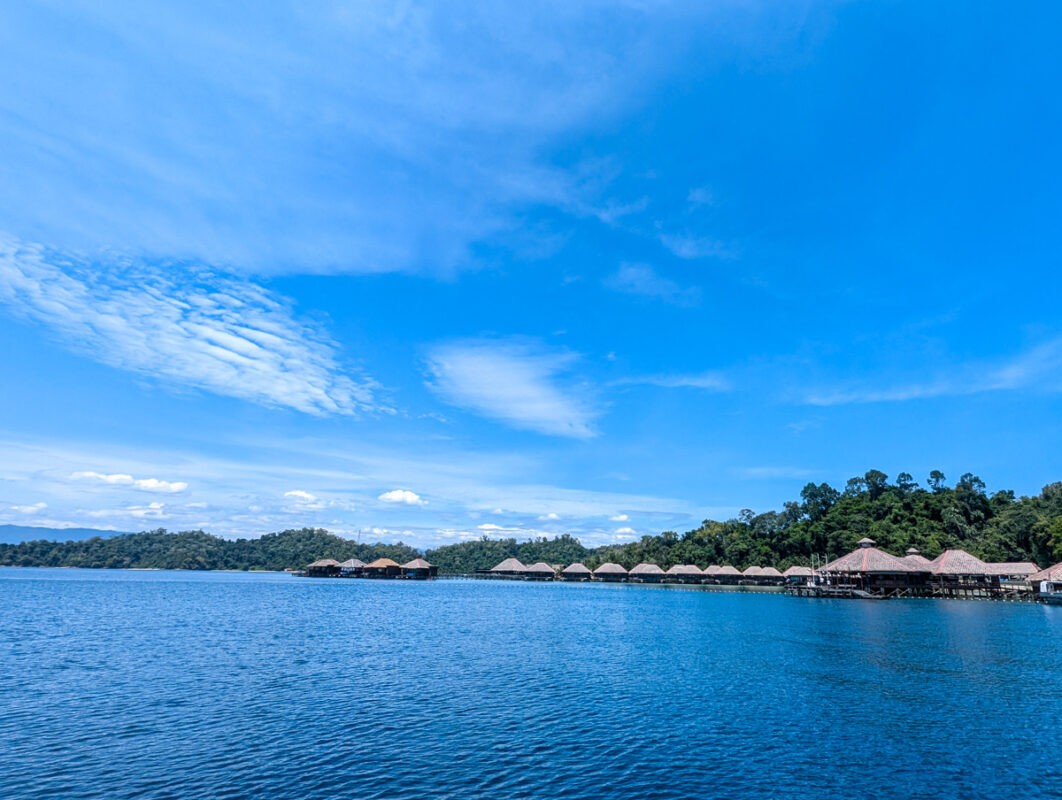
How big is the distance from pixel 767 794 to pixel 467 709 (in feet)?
32.8

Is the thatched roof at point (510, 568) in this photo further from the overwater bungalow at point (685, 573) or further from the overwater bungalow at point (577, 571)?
the overwater bungalow at point (685, 573)

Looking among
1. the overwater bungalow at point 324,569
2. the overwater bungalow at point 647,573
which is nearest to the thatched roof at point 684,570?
the overwater bungalow at point 647,573

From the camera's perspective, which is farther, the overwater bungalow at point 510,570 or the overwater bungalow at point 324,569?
the overwater bungalow at point 510,570

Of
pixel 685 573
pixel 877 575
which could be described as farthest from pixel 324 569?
pixel 877 575

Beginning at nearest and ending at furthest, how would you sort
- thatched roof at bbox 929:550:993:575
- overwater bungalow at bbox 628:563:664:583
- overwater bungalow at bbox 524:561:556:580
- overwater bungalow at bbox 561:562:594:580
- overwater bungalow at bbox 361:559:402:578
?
thatched roof at bbox 929:550:993:575 → overwater bungalow at bbox 628:563:664:583 → overwater bungalow at bbox 361:559:402:578 → overwater bungalow at bbox 561:562:594:580 → overwater bungalow at bbox 524:561:556:580

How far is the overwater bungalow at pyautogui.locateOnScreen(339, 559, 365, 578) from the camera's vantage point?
5379 inches

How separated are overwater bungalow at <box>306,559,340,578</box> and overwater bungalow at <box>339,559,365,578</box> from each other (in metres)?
1.32

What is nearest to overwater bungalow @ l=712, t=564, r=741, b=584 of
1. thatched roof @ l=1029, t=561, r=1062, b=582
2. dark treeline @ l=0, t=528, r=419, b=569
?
thatched roof @ l=1029, t=561, r=1062, b=582

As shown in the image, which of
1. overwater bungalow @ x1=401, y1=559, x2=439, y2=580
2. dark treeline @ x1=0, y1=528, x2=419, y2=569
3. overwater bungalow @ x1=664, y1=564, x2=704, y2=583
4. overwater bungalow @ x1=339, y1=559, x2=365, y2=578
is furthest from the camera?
dark treeline @ x1=0, y1=528, x2=419, y2=569

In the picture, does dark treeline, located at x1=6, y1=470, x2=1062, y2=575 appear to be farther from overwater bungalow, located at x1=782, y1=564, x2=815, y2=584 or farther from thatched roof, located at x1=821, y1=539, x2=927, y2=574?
thatched roof, located at x1=821, y1=539, x2=927, y2=574

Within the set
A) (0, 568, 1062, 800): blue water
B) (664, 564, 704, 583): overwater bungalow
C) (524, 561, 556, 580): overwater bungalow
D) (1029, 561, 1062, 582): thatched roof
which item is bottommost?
(524, 561, 556, 580): overwater bungalow

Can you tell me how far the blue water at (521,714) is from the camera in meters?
13.7

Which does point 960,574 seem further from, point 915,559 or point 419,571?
point 419,571

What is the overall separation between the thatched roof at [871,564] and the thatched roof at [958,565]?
2768mm
